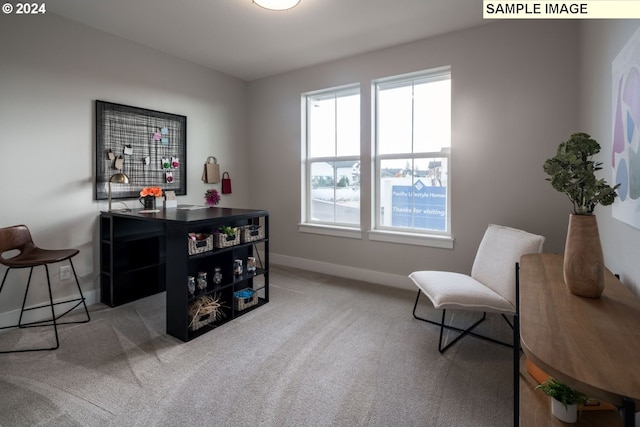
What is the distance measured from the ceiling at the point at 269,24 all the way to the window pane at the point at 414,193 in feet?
4.20

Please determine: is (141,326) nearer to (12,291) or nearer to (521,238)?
(12,291)

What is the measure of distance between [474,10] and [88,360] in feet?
12.9

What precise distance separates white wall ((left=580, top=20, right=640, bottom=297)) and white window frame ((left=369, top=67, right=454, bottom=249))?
43.7 inches

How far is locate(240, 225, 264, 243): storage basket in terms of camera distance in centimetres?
282

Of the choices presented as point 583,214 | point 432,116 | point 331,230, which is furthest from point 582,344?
point 331,230

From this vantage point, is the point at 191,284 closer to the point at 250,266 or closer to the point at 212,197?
the point at 250,266

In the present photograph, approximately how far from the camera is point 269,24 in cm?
295

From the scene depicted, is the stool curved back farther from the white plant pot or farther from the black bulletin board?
the white plant pot

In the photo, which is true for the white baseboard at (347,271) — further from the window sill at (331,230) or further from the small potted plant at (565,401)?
the small potted plant at (565,401)

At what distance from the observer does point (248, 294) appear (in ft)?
9.48

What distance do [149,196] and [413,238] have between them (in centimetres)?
270

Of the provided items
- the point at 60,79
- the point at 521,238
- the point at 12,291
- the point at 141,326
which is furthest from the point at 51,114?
the point at 521,238

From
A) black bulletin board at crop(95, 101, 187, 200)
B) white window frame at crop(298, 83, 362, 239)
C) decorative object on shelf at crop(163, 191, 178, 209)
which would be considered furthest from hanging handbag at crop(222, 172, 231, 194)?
white window frame at crop(298, 83, 362, 239)
